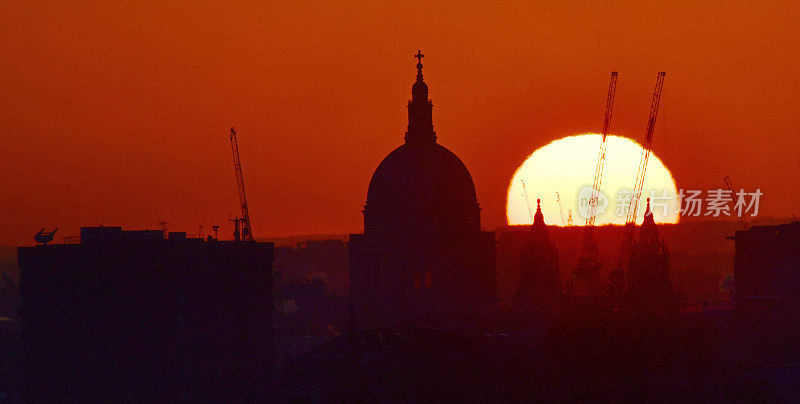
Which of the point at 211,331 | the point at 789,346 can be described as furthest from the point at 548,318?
the point at 211,331

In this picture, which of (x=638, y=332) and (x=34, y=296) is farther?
(x=34, y=296)

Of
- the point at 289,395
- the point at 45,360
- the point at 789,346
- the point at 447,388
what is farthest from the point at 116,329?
the point at 789,346

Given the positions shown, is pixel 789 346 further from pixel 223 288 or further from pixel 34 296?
pixel 34 296

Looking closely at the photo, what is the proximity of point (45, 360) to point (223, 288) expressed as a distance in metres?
20.7

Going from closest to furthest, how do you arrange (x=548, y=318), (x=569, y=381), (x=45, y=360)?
(x=569, y=381)
(x=45, y=360)
(x=548, y=318)

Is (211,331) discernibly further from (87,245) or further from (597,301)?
(597,301)

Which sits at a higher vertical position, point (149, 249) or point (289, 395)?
point (149, 249)

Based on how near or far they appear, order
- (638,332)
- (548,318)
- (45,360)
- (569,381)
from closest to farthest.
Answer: (569,381)
(638,332)
(45,360)
(548,318)

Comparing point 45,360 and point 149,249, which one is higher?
point 149,249

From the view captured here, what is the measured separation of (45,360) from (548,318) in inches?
2235

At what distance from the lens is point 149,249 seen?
17612 centimetres

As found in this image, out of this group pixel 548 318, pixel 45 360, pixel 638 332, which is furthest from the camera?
pixel 548 318

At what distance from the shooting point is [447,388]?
449 feet

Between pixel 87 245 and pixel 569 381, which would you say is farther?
pixel 87 245
